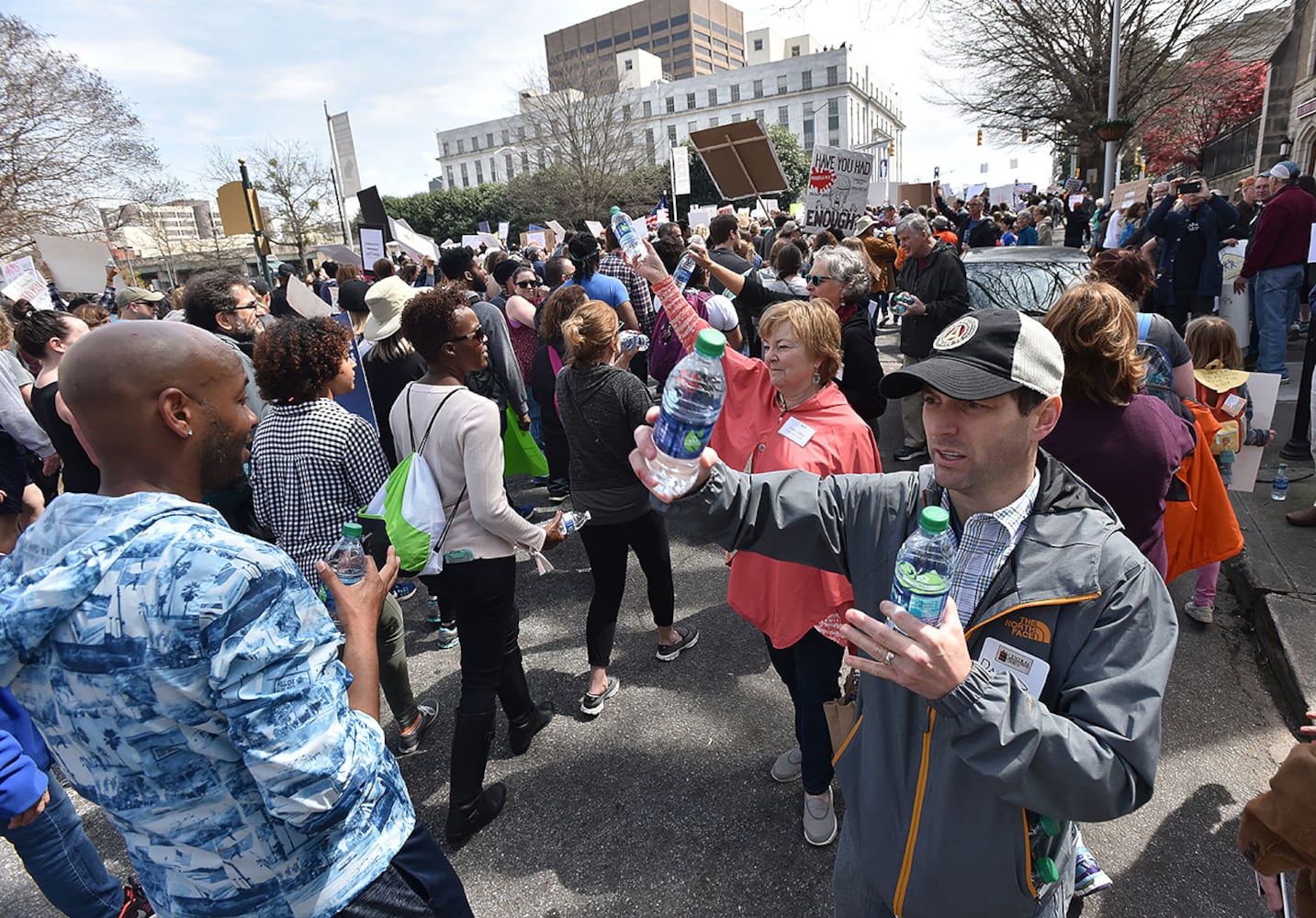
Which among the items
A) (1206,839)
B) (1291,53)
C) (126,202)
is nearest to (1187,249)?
(1206,839)

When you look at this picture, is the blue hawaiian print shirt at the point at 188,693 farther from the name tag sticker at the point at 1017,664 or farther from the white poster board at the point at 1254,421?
the white poster board at the point at 1254,421

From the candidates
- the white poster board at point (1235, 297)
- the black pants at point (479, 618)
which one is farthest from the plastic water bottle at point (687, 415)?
the white poster board at point (1235, 297)

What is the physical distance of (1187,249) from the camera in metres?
8.10

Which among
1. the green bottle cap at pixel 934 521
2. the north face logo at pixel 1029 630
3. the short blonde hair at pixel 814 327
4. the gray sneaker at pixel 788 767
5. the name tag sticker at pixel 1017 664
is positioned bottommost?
the gray sneaker at pixel 788 767

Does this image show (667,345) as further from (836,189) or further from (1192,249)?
(1192,249)

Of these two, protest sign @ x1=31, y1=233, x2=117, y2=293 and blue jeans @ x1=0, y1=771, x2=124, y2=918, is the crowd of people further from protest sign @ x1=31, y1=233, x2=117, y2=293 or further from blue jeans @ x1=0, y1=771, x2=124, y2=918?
protest sign @ x1=31, y1=233, x2=117, y2=293

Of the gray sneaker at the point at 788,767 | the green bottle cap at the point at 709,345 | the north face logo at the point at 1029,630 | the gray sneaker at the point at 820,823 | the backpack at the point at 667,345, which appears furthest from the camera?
the backpack at the point at 667,345

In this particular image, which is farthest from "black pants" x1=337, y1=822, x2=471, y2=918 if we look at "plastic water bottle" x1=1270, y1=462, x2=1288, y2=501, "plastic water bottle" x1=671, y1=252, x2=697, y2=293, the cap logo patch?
"plastic water bottle" x1=1270, y1=462, x2=1288, y2=501

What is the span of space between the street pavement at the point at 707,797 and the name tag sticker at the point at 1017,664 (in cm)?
163

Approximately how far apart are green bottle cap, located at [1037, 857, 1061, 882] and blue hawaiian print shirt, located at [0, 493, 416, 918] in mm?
1424

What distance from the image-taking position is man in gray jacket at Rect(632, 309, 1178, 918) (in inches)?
46.4

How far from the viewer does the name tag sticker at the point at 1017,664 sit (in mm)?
1342

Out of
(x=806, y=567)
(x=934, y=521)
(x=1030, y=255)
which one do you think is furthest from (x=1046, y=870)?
(x=1030, y=255)

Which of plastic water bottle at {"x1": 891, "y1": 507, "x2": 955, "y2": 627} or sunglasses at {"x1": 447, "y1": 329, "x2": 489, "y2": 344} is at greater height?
sunglasses at {"x1": 447, "y1": 329, "x2": 489, "y2": 344}
